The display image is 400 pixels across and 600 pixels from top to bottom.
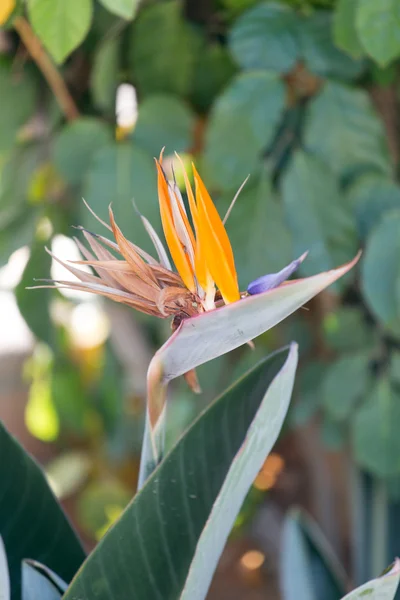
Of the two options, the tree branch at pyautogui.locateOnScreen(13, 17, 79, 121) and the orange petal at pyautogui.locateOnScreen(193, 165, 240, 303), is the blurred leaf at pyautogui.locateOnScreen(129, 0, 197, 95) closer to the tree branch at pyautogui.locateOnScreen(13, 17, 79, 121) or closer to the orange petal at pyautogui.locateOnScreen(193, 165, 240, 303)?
the tree branch at pyautogui.locateOnScreen(13, 17, 79, 121)

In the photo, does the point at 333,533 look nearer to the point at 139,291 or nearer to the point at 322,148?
the point at 322,148

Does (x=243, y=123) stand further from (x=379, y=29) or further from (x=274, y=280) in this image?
(x=274, y=280)

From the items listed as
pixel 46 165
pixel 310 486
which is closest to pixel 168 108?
pixel 46 165

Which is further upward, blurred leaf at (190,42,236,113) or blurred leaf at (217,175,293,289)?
blurred leaf at (190,42,236,113)

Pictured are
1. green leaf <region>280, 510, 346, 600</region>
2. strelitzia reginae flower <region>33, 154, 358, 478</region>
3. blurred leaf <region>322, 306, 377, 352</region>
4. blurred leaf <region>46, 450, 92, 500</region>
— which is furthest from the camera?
blurred leaf <region>46, 450, 92, 500</region>

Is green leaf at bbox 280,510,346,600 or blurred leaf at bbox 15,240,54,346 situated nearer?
green leaf at bbox 280,510,346,600

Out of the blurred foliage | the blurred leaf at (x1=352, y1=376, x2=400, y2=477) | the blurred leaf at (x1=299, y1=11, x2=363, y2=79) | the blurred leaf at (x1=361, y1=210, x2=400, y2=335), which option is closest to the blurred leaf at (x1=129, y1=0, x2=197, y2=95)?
the blurred foliage

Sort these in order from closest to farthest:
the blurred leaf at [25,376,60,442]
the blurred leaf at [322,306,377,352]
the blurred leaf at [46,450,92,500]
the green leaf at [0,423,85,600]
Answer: the green leaf at [0,423,85,600]
the blurred leaf at [322,306,377,352]
the blurred leaf at [25,376,60,442]
the blurred leaf at [46,450,92,500]

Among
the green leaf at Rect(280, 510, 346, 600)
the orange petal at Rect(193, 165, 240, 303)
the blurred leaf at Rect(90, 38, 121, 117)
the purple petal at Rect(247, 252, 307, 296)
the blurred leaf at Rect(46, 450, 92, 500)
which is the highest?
the orange petal at Rect(193, 165, 240, 303)
